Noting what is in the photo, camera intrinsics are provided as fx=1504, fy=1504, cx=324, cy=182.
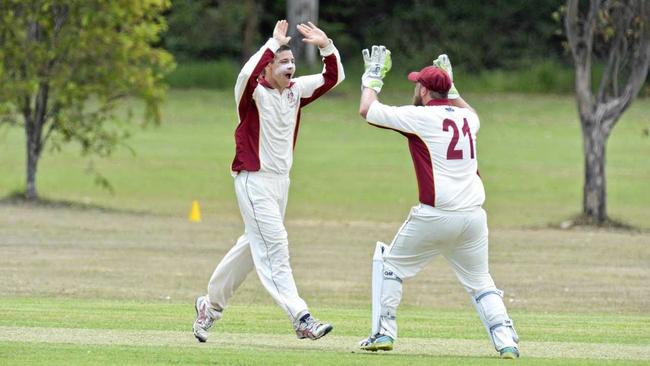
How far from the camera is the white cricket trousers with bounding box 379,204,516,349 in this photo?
9.55 metres

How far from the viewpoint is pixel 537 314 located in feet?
46.2

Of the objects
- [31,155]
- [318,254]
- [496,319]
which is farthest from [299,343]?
[31,155]

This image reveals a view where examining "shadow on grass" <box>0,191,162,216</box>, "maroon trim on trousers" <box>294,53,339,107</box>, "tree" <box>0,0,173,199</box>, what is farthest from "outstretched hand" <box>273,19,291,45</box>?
"shadow on grass" <box>0,191,162,216</box>

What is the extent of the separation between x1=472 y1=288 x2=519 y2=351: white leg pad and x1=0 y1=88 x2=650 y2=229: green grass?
52.2 ft

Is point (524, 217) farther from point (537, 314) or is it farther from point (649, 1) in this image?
point (537, 314)

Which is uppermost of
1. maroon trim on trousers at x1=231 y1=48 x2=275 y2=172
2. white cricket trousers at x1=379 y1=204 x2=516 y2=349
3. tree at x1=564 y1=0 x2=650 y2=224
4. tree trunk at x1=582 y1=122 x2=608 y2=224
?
maroon trim on trousers at x1=231 y1=48 x2=275 y2=172

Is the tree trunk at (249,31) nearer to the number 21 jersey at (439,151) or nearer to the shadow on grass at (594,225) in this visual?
the shadow on grass at (594,225)

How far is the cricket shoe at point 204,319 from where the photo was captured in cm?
1038

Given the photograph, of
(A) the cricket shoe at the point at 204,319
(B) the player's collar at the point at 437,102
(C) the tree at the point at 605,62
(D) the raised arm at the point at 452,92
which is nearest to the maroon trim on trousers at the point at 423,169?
(B) the player's collar at the point at 437,102

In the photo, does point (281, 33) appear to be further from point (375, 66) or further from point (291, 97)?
point (375, 66)

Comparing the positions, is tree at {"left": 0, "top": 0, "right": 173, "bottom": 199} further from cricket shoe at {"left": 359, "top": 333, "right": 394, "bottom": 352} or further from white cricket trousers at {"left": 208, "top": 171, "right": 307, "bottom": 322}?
cricket shoe at {"left": 359, "top": 333, "right": 394, "bottom": 352}

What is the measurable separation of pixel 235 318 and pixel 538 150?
94.5 feet

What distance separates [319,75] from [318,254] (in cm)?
953

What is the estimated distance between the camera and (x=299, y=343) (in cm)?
1042
